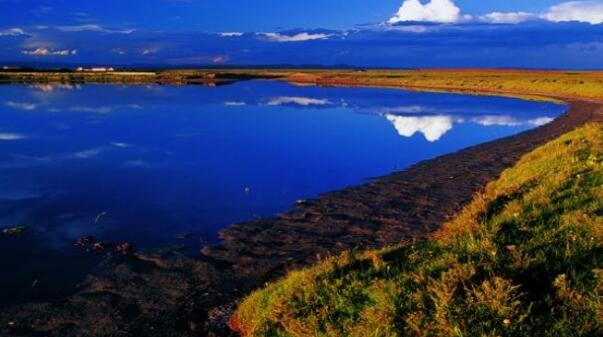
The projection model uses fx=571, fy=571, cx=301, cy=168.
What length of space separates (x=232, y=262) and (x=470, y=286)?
7.73 m

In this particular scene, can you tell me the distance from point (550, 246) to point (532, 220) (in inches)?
69.0

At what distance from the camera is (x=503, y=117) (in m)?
54.6

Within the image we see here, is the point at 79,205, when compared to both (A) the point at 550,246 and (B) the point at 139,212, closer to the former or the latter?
(B) the point at 139,212

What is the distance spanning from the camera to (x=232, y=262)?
14.5m

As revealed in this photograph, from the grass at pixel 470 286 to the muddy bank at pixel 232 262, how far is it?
1688 mm

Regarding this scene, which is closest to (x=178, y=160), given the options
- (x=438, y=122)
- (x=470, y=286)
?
(x=470, y=286)

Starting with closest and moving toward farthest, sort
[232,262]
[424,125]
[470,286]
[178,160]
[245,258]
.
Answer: [470,286], [232,262], [245,258], [178,160], [424,125]

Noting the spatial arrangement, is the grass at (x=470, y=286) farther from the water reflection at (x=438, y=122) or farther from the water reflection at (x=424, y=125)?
the water reflection at (x=438, y=122)

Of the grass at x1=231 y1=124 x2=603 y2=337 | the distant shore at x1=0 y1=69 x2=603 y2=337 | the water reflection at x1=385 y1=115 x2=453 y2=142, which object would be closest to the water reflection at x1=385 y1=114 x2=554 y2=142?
the water reflection at x1=385 y1=115 x2=453 y2=142

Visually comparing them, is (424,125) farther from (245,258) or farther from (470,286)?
(470,286)

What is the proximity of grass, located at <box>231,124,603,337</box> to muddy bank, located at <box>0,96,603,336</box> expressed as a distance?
1.69 metres

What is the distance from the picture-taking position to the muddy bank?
10.9 metres

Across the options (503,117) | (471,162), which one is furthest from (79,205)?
(503,117)

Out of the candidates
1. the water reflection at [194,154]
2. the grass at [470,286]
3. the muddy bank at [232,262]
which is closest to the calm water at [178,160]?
the water reflection at [194,154]
